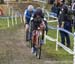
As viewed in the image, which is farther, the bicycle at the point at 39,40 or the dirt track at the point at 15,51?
the bicycle at the point at 39,40

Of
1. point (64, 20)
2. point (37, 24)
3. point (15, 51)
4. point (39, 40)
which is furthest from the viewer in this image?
point (64, 20)

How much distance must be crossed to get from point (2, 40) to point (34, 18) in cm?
576

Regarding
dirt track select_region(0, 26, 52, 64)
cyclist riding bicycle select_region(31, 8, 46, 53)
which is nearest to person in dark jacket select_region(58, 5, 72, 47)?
dirt track select_region(0, 26, 52, 64)

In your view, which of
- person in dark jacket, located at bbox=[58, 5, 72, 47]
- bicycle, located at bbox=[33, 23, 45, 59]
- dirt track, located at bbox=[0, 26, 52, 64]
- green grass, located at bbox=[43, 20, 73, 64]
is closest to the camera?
dirt track, located at bbox=[0, 26, 52, 64]

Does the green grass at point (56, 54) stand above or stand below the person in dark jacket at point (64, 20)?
below

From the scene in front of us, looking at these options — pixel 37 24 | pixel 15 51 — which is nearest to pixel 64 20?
pixel 37 24

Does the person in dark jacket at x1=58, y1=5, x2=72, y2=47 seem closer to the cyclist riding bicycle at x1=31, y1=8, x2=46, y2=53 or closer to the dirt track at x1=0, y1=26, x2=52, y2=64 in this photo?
the dirt track at x1=0, y1=26, x2=52, y2=64

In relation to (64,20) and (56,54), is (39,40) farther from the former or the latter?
(64,20)

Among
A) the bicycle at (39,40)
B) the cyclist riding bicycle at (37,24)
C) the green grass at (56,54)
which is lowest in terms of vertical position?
the green grass at (56,54)

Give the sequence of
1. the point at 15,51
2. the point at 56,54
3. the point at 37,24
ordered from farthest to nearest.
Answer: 1. the point at 15,51
2. the point at 56,54
3. the point at 37,24

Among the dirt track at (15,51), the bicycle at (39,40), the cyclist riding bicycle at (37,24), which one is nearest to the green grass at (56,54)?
the bicycle at (39,40)

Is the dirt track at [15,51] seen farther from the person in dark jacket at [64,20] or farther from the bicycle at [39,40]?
the person in dark jacket at [64,20]

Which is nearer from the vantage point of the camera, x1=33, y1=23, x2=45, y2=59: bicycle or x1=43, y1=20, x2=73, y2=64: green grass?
x1=33, y1=23, x2=45, y2=59: bicycle

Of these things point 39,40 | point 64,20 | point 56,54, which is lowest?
point 56,54
